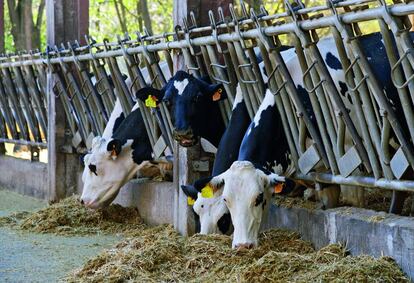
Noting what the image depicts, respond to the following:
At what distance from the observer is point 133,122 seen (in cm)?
1070

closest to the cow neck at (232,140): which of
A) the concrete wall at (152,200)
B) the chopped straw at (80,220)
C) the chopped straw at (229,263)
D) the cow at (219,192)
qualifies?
the cow at (219,192)

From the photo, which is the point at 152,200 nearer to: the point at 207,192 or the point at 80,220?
the point at 80,220

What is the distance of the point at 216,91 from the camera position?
357 inches

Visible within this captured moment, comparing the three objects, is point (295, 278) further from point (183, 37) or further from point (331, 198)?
point (183, 37)

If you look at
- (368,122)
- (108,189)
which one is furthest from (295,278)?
(108,189)

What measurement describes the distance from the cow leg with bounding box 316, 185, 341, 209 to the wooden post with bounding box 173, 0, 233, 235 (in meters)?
1.59

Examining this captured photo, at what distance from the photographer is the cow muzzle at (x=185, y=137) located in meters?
8.93

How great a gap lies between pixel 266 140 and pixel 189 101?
132 centimetres

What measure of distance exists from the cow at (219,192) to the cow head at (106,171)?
6.69 ft

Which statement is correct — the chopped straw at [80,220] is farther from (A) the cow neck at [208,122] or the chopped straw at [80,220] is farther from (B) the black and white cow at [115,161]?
(A) the cow neck at [208,122]

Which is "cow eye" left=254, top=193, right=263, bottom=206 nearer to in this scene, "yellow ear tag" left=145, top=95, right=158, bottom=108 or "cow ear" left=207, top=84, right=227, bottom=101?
"cow ear" left=207, top=84, right=227, bottom=101

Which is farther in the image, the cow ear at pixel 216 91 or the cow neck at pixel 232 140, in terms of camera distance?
the cow ear at pixel 216 91

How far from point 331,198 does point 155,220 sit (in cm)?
277

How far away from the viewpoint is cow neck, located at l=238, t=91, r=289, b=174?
8070mm
